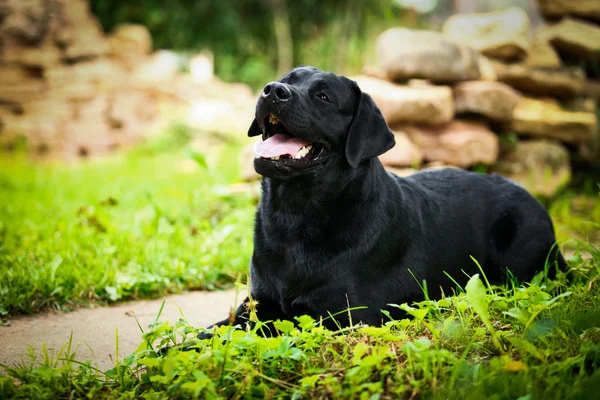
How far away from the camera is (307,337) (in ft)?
7.19

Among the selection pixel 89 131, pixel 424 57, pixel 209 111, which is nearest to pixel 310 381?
pixel 424 57

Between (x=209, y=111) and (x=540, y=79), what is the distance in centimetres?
557

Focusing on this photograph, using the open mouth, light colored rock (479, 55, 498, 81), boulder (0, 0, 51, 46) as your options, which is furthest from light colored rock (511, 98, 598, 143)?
boulder (0, 0, 51, 46)

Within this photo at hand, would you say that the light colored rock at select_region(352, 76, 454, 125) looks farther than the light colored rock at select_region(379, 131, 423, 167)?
Yes

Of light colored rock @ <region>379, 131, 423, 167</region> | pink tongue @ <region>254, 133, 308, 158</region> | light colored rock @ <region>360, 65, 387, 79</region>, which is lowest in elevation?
light colored rock @ <region>379, 131, 423, 167</region>

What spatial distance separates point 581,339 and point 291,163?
4.84 ft

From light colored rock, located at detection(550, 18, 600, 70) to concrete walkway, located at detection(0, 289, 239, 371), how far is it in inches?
234

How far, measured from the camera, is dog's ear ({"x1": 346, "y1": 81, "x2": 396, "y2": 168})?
110 inches

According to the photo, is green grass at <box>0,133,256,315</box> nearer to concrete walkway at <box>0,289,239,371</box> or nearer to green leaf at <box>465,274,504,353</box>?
concrete walkway at <box>0,289,239,371</box>

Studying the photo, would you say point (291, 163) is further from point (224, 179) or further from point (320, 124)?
point (224, 179)

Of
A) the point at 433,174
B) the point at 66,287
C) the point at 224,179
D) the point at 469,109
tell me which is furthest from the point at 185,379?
the point at 469,109

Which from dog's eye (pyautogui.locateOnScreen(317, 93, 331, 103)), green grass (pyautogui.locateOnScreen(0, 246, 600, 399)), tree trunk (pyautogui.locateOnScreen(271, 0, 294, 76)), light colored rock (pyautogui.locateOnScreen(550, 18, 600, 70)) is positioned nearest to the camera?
green grass (pyautogui.locateOnScreen(0, 246, 600, 399))

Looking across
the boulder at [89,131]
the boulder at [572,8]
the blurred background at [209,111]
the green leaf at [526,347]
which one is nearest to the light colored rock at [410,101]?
the blurred background at [209,111]

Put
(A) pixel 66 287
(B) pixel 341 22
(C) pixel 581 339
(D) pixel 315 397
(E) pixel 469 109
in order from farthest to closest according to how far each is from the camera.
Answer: (B) pixel 341 22, (E) pixel 469 109, (A) pixel 66 287, (C) pixel 581 339, (D) pixel 315 397
